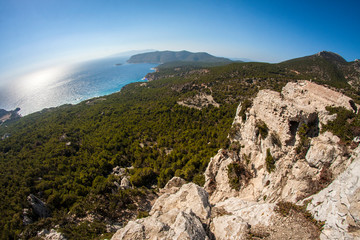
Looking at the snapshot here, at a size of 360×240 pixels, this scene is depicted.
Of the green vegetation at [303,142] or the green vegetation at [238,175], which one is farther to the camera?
the green vegetation at [238,175]

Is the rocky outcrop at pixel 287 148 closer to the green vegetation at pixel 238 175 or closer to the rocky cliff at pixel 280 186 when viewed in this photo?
the rocky cliff at pixel 280 186

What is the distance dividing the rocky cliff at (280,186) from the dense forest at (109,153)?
7.39 m

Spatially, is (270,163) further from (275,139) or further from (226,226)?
(226,226)

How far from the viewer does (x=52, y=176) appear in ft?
126

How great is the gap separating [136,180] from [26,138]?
232 feet

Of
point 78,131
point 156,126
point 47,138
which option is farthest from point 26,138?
point 156,126

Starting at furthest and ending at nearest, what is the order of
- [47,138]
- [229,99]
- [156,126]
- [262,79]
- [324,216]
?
[262,79], [229,99], [47,138], [156,126], [324,216]

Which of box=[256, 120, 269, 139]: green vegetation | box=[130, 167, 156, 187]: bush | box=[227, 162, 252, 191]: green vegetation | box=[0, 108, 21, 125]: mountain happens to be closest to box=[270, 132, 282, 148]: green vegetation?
box=[256, 120, 269, 139]: green vegetation

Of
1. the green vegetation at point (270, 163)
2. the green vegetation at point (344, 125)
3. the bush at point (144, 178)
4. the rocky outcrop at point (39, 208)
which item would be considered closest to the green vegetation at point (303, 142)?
the green vegetation at point (344, 125)

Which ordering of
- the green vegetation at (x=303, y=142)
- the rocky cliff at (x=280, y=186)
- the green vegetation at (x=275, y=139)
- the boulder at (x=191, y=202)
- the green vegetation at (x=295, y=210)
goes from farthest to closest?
the green vegetation at (x=275, y=139) < the boulder at (x=191, y=202) < the green vegetation at (x=303, y=142) < the green vegetation at (x=295, y=210) < the rocky cliff at (x=280, y=186)

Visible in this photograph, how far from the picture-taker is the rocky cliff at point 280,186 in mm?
9023

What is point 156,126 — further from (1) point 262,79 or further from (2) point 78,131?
(1) point 262,79

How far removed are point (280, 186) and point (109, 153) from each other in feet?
154

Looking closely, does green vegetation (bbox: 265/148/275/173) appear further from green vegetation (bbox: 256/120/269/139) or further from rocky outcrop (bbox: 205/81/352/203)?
green vegetation (bbox: 256/120/269/139)
